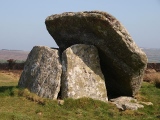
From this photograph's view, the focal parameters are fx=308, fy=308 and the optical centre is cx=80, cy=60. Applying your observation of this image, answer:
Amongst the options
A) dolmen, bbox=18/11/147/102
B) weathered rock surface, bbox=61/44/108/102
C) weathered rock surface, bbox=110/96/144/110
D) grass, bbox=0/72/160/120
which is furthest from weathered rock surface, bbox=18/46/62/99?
weathered rock surface, bbox=110/96/144/110

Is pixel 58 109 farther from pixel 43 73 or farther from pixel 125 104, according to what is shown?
pixel 125 104

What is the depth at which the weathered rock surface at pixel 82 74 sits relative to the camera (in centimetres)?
1349

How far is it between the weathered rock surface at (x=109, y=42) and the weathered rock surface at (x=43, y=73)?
5.13 ft

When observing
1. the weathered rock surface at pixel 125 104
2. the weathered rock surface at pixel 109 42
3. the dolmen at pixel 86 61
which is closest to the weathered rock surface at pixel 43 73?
the dolmen at pixel 86 61

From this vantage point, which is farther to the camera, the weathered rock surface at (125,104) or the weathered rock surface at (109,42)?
the weathered rock surface at (109,42)

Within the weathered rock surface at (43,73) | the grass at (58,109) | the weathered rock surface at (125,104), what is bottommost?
the grass at (58,109)

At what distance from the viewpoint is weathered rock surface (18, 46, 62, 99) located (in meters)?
13.5

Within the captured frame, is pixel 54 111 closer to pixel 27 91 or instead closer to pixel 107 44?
pixel 27 91

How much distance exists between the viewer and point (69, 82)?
44.2 feet

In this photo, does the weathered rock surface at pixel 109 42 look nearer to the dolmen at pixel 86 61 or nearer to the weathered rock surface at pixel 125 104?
the dolmen at pixel 86 61

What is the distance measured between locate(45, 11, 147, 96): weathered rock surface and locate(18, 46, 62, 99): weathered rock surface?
1565mm

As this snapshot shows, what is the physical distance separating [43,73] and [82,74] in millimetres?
1779

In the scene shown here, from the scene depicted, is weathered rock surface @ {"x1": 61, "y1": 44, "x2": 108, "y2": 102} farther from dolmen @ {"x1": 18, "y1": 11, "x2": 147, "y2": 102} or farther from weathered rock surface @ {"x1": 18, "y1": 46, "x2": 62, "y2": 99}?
weathered rock surface @ {"x1": 18, "y1": 46, "x2": 62, "y2": 99}

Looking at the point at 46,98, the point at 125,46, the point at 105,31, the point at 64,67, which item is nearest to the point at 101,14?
the point at 105,31
